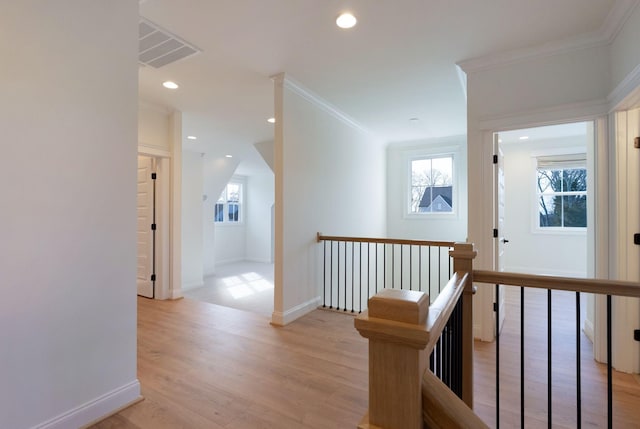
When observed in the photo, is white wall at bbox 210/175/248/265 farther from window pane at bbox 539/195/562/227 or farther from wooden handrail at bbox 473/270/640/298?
wooden handrail at bbox 473/270/640/298

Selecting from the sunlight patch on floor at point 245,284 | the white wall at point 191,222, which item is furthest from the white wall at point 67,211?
the white wall at point 191,222

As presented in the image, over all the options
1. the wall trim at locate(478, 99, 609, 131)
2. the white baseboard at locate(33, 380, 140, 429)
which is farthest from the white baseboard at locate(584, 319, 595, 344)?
the white baseboard at locate(33, 380, 140, 429)

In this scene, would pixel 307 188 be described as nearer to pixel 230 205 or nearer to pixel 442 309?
pixel 442 309

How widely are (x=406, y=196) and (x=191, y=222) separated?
13.5ft

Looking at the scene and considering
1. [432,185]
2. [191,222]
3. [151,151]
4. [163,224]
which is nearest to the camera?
[151,151]

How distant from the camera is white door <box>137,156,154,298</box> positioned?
431 cm

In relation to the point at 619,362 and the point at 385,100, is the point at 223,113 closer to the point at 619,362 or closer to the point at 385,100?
the point at 385,100

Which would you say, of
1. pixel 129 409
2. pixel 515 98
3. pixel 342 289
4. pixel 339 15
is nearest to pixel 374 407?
pixel 129 409

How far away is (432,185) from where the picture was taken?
596 centimetres

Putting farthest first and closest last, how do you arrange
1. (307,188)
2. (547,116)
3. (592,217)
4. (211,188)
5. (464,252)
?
(211,188) → (307,188) → (592,217) → (547,116) → (464,252)

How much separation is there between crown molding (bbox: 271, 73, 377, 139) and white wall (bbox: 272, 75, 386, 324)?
1 cm

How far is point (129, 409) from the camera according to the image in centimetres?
189

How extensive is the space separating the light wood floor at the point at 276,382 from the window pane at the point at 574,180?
A: 3.84m

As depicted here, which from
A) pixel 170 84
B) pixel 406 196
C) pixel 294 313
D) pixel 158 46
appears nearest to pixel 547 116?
pixel 294 313
